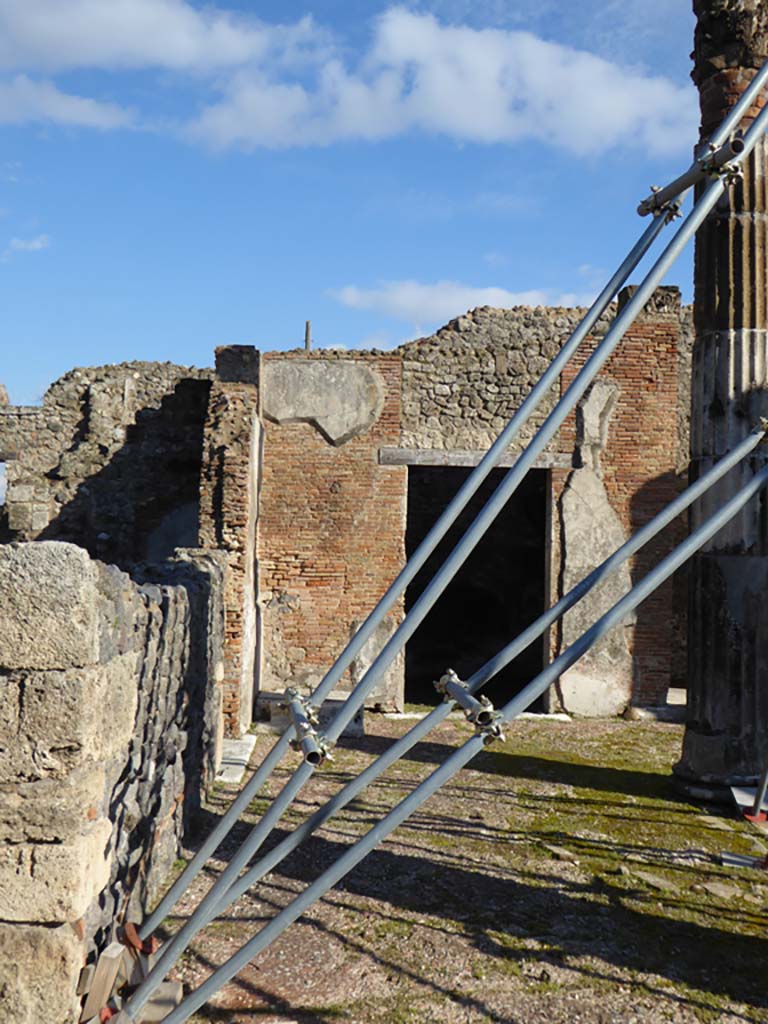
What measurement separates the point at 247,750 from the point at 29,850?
16.0ft

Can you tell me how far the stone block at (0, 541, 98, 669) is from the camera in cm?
293

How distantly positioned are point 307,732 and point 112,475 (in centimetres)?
944

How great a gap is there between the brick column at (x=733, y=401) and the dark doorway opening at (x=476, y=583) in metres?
6.97

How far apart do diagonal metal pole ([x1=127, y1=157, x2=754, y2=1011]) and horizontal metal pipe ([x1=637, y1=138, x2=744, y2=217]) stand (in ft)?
0.22

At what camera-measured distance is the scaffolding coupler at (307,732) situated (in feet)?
9.02

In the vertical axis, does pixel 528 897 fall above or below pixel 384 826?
below

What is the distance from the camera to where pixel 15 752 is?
2.93 meters

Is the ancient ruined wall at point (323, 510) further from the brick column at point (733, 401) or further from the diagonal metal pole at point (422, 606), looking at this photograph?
the diagonal metal pole at point (422, 606)

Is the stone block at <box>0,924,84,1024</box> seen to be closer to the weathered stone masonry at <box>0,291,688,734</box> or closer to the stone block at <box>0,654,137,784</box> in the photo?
the stone block at <box>0,654,137,784</box>

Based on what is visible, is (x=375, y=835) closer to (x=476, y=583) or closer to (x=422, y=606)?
(x=422, y=606)

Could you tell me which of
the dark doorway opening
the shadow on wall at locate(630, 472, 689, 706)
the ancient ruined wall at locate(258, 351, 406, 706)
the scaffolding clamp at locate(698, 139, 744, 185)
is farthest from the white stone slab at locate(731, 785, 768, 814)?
the dark doorway opening

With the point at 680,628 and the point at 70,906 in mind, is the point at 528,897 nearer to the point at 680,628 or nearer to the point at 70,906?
the point at 70,906

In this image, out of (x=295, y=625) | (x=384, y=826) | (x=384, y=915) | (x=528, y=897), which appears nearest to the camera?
(x=384, y=826)

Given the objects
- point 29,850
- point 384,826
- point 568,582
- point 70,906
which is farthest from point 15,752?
point 568,582
